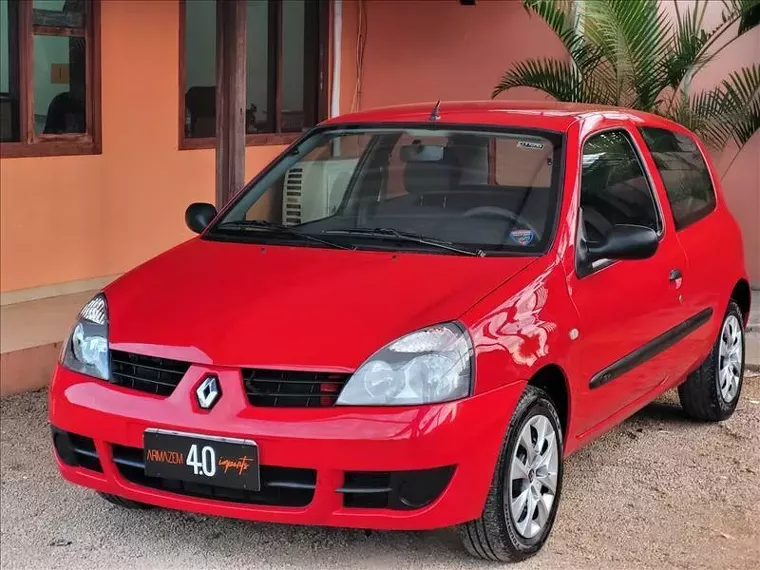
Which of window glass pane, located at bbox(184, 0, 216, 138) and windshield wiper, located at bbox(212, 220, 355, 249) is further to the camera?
window glass pane, located at bbox(184, 0, 216, 138)

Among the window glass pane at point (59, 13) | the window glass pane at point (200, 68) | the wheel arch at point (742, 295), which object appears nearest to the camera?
the wheel arch at point (742, 295)

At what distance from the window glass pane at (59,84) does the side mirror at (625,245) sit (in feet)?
15.8

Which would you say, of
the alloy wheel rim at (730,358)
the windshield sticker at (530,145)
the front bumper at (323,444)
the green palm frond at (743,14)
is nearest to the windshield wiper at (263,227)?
the windshield sticker at (530,145)

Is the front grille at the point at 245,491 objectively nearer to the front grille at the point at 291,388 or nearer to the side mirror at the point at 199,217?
the front grille at the point at 291,388

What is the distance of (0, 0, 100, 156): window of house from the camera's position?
7.89 meters

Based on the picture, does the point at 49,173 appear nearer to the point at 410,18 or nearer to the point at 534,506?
the point at 410,18

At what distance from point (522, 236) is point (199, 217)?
1444 millimetres

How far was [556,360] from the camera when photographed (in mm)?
4230

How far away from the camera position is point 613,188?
508 cm

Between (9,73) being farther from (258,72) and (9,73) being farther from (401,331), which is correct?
(401,331)

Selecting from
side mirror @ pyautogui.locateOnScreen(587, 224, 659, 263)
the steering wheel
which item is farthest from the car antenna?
side mirror @ pyautogui.locateOnScreen(587, 224, 659, 263)

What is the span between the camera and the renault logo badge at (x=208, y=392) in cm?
385

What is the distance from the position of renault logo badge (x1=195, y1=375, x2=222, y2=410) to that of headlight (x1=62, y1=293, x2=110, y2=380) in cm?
41

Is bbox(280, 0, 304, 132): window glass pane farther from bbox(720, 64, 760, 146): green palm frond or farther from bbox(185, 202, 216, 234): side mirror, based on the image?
bbox(185, 202, 216, 234): side mirror
